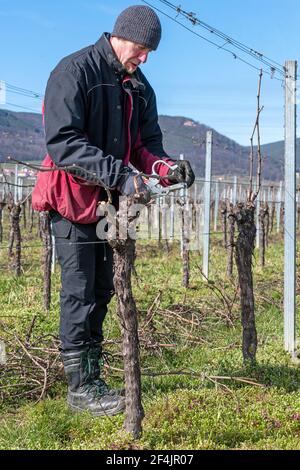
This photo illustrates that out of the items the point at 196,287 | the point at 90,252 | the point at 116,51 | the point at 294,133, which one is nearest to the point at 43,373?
the point at 90,252

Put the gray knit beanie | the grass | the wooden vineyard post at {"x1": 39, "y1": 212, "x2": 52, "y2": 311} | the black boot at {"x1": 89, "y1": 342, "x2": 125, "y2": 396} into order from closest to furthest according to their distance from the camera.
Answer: the grass < the gray knit beanie < the black boot at {"x1": 89, "y1": 342, "x2": 125, "y2": 396} < the wooden vineyard post at {"x1": 39, "y1": 212, "x2": 52, "y2": 311}

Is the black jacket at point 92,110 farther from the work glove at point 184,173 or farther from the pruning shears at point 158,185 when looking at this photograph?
the work glove at point 184,173

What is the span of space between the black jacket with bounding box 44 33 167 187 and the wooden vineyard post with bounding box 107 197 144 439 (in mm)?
225

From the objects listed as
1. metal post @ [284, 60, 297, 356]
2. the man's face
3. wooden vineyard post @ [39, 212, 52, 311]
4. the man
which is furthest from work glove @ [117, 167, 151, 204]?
wooden vineyard post @ [39, 212, 52, 311]

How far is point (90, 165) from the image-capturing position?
3.14 metres

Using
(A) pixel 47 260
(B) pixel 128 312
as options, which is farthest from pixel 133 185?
(A) pixel 47 260

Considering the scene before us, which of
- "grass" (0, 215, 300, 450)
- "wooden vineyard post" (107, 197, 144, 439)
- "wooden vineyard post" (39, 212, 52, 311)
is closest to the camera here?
"wooden vineyard post" (107, 197, 144, 439)

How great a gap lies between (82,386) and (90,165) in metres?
1.23

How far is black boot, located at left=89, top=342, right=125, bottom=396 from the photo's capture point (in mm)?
3588

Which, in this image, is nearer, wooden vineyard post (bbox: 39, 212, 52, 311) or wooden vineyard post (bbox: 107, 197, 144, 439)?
wooden vineyard post (bbox: 107, 197, 144, 439)

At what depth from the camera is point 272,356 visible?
4.91m

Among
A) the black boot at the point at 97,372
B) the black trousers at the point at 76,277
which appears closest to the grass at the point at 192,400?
the black boot at the point at 97,372

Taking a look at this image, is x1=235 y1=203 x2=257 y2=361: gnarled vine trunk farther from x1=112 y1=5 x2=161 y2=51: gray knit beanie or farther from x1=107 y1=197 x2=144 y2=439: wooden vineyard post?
x1=112 y1=5 x2=161 y2=51: gray knit beanie
